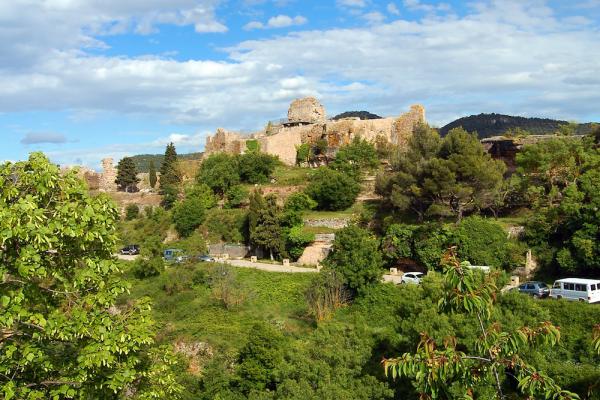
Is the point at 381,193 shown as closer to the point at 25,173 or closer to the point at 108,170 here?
the point at 25,173

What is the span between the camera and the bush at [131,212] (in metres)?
37.0

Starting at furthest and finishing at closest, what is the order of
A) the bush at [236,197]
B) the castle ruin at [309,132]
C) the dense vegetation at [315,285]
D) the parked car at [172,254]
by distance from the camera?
1. the castle ruin at [309,132]
2. the bush at [236,197]
3. the parked car at [172,254]
4. the dense vegetation at [315,285]

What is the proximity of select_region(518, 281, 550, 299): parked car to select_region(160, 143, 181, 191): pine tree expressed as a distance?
25599mm

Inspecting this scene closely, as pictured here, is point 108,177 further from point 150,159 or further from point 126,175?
point 150,159

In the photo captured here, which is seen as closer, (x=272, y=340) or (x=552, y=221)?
(x=272, y=340)

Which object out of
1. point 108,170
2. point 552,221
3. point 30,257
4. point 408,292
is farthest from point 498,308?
point 108,170

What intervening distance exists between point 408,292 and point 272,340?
13.6ft

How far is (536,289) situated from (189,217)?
18.8 metres

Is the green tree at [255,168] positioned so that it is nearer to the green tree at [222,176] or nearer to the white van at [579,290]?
the green tree at [222,176]

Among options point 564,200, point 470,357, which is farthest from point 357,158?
point 470,357

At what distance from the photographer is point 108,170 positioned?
145 ft

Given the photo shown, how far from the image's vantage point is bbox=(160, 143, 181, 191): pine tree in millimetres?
38672

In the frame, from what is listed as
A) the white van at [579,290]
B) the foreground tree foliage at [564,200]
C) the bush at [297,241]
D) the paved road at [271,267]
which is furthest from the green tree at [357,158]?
the white van at [579,290]

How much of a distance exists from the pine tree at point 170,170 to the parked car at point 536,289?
25599 mm
